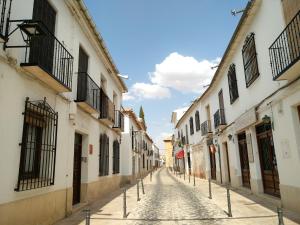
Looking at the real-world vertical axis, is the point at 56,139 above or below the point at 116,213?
above

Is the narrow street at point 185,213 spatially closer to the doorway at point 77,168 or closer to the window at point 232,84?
the doorway at point 77,168

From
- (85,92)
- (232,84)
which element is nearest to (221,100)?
(232,84)

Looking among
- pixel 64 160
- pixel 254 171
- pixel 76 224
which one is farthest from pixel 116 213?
pixel 254 171

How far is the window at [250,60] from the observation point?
375 inches

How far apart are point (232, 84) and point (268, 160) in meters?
4.49

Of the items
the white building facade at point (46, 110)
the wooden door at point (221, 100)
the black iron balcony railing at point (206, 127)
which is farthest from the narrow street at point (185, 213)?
the black iron balcony railing at point (206, 127)

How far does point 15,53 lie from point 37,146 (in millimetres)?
2221

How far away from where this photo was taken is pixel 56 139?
266 inches

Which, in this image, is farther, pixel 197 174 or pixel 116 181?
pixel 197 174

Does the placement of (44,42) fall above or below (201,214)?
above

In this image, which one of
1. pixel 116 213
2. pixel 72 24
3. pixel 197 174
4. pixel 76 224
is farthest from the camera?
pixel 197 174

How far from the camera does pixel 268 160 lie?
9523 mm

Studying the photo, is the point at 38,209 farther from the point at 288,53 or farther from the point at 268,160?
the point at 268,160

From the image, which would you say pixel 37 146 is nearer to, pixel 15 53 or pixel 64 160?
pixel 64 160
